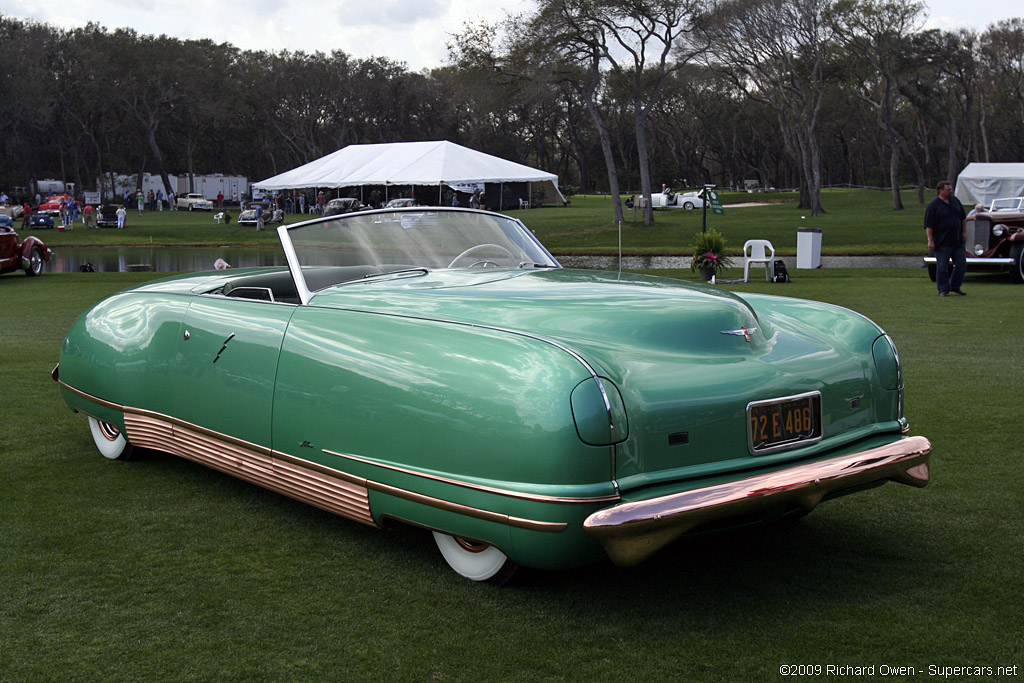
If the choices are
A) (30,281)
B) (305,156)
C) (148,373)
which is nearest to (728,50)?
(30,281)

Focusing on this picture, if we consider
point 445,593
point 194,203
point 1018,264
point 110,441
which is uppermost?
Result: point 194,203

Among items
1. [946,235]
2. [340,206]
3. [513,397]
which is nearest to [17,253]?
[946,235]

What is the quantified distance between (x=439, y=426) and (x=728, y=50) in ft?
128

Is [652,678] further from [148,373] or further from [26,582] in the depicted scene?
[148,373]

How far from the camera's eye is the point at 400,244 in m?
4.50

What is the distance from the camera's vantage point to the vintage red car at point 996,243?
51.7ft

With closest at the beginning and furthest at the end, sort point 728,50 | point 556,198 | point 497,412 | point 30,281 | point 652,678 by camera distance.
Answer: point 652,678 < point 497,412 < point 30,281 < point 728,50 < point 556,198

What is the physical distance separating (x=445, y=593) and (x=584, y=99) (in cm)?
3591

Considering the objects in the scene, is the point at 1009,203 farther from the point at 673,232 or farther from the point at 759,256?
the point at 673,232

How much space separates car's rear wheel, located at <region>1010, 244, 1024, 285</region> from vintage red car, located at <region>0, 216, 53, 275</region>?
18995mm

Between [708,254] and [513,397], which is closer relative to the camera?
[513,397]

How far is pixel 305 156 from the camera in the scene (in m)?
74.1

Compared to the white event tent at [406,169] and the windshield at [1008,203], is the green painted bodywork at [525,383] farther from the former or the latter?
the white event tent at [406,169]

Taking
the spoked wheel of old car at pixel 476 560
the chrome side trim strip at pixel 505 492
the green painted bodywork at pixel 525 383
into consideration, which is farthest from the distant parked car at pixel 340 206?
the chrome side trim strip at pixel 505 492
